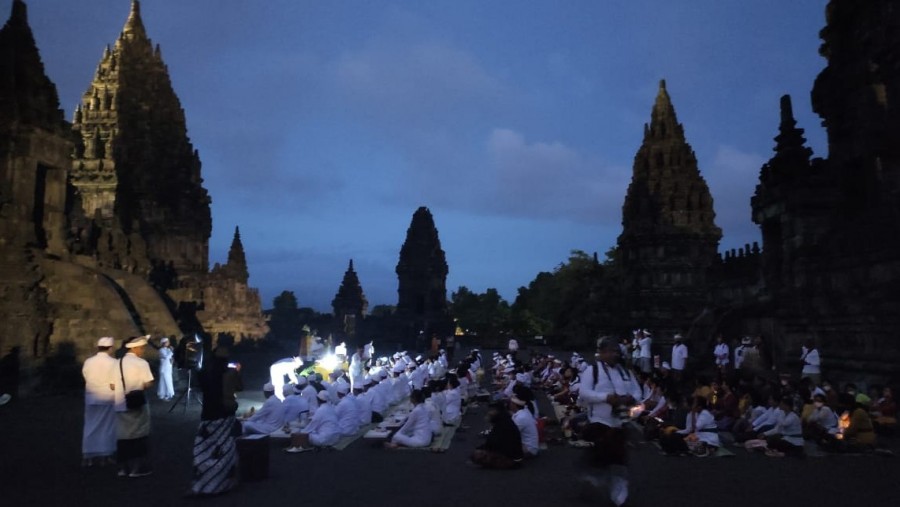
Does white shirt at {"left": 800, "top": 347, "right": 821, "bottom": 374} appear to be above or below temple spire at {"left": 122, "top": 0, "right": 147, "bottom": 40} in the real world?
below

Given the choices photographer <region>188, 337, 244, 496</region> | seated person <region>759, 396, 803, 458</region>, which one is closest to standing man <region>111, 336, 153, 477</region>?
photographer <region>188, 337, 244, 496</region>

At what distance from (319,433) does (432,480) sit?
3134 millimetres

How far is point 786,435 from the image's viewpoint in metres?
10.1

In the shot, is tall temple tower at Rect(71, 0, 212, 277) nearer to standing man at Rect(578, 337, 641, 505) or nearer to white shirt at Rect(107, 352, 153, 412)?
white shirt at Rect(107, 352, 153, 412)

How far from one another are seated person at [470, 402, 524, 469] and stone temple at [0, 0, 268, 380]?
13843 mm

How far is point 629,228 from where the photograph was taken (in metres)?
44.7

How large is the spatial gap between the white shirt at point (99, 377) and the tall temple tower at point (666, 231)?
1378 inches

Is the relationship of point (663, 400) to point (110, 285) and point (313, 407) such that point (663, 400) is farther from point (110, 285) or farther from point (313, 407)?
point (110, 285)

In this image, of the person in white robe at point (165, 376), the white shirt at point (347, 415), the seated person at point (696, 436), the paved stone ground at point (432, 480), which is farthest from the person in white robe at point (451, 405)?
the person in white robe at point (165, 376)

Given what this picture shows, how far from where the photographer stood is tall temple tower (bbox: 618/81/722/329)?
41219 millimetres

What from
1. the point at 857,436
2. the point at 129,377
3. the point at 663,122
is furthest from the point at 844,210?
the point at 663,122

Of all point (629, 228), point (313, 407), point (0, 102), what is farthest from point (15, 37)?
point (629, 228)

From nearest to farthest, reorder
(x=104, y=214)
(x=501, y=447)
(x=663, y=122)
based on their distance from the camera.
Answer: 1. (x=501, y=447)
2. (x=104, y=214)
3. (x=663, y=122)

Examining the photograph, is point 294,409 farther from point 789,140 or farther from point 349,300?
point 349,300
